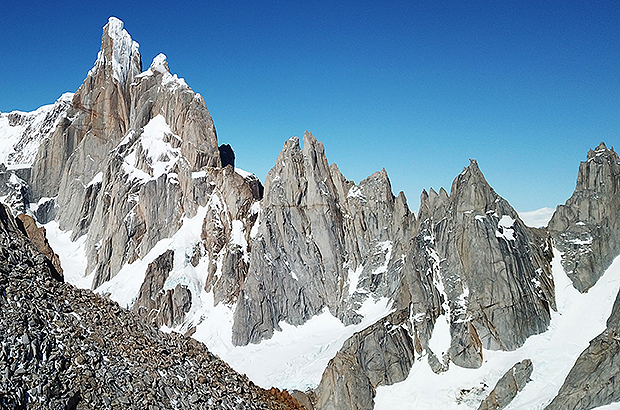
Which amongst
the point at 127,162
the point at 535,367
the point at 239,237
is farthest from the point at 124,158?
the point at 535,367

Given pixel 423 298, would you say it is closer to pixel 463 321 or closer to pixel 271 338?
pixel 463 321

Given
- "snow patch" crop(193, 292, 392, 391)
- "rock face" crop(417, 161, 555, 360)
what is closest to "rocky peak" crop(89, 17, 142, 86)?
"snow patch" crop(193, 292, 392, 391)

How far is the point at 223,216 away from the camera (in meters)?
101

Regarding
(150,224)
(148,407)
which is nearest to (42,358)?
(148,407)

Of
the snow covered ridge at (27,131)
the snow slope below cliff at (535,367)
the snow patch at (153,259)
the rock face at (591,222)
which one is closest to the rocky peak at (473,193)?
the rock face at (591,222)

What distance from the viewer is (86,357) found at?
21.2 meters

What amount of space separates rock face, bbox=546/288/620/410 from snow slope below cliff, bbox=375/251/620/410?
389 cm

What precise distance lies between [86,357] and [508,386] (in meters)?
50.2

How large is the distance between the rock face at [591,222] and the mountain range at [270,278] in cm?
23

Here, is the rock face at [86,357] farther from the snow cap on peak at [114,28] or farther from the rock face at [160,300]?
the snow cap on peak at [114,28]

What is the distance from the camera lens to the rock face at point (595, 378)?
51.6 meters

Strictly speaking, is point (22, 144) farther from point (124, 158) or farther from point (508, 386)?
point (508, 386)

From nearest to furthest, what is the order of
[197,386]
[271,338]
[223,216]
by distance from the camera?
[197,386], [271,338], [223,216]

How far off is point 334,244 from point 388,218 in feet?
32.3
